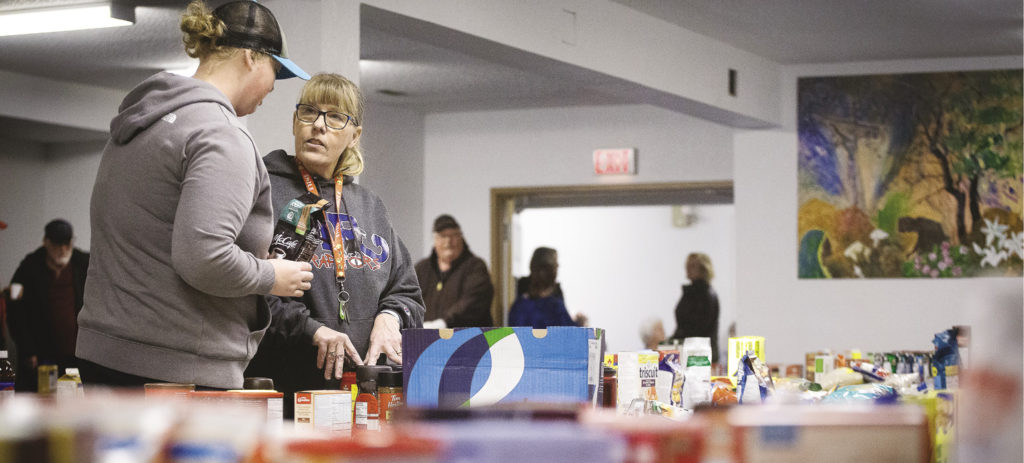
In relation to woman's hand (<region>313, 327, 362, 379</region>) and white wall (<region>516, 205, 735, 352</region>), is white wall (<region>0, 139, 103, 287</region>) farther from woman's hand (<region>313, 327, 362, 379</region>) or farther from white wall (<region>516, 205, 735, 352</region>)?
woman's hand (<region>313, 327, 362, 379</region>)

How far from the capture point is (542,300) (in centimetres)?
648

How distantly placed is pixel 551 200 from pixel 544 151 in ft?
1.27

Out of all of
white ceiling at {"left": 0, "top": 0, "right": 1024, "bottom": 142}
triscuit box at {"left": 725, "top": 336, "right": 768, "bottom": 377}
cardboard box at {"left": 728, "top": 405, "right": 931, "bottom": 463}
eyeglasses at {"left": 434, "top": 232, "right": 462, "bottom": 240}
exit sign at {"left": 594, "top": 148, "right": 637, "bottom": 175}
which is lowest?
triscuit box at {"left": 725, "top": 336, "right": 768, "bottom": 377}

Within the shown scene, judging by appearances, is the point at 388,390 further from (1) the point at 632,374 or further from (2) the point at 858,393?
(2) the point at 858,393

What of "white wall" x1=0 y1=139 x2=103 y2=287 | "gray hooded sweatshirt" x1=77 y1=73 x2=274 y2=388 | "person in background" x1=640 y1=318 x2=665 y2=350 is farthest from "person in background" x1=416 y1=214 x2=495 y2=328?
"gray hooded sweatshirt" x1=77 y1=73 x2=274 y2=388

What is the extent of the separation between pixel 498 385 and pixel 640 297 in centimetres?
1081

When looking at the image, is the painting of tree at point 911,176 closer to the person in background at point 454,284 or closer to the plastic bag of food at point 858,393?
the person in background at point 454,284

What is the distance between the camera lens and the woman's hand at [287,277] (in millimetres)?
1836

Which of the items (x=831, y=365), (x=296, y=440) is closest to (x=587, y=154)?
(x=831, y=365)

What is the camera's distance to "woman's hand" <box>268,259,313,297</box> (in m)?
1.84

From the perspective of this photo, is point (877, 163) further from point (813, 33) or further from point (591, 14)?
point (591, 14)

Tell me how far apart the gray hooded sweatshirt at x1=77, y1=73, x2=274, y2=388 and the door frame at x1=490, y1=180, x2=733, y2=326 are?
625 cm

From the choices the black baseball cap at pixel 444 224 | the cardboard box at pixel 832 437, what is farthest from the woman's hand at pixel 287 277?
the black baseball cap at pixel 444 224

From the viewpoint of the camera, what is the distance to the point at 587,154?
321 inches
